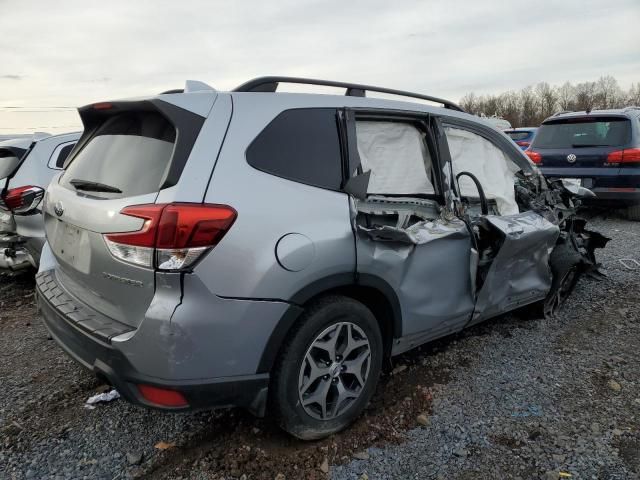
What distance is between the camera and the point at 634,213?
7883 mm

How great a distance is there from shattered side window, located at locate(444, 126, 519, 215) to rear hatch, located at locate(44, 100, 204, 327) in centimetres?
190

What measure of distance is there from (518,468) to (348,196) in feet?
5.06

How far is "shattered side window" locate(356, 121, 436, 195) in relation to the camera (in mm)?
2770

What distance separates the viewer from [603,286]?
15.9ft

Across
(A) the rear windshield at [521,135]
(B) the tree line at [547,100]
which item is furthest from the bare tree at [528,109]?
(A) the rear windshield at [521,135]

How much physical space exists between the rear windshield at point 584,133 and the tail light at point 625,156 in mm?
147

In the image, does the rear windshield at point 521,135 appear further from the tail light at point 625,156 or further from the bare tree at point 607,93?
the bare tree at point 607,93

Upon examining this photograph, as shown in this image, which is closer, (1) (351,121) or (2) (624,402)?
(1) (351,121)

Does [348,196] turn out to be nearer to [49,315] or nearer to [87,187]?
[87,187]

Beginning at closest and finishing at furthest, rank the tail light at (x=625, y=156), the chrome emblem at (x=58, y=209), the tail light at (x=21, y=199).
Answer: the chrome emblem at (x=58, y=209)
the tail light at (x=21, y=199)
the tail light at (x=625, y=156)

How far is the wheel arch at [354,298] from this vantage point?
214cm

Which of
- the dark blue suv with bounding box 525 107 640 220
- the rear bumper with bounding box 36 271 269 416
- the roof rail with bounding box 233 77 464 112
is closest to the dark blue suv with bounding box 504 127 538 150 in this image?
the dark blue suv with bounding box 525 107 640 220

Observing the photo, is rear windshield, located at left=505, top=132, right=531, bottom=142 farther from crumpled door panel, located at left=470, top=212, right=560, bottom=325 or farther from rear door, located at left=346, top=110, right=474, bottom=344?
rear door, located at left=346, top=110, right=474, bottom=344

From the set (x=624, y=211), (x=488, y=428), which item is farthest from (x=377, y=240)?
(x=624, y=211)
